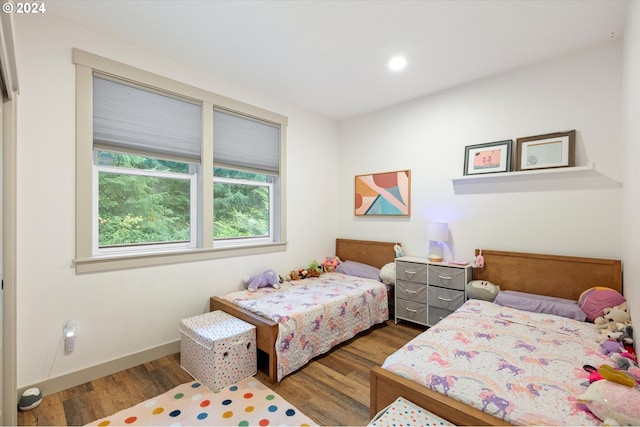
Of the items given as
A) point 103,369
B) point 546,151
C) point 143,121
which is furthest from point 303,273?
point 546,151

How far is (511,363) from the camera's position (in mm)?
1585

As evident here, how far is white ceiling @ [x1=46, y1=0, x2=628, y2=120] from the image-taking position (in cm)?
Result: 198

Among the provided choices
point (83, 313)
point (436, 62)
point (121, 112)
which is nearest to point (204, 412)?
point (83, 313)

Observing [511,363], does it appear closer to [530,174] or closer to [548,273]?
[548,273]

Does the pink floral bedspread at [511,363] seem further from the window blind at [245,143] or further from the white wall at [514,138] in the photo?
the window blind at [245,143]

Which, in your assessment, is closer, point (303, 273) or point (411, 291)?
point (411, 291)

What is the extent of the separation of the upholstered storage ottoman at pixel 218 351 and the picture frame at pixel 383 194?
2294 millimetres

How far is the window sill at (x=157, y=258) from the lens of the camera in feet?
7.24

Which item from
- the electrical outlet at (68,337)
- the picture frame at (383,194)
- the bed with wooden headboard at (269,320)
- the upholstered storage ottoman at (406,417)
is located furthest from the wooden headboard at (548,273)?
the electrical outlet at (68,337)

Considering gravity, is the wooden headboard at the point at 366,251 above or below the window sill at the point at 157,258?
below

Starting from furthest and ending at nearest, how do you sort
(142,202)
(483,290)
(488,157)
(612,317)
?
(488,157) < (483,290) < (142,202) < (612,317)

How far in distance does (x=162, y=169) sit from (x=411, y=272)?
2813mm

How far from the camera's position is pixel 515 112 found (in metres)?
2.84

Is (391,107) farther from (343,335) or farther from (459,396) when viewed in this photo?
(459,396)
